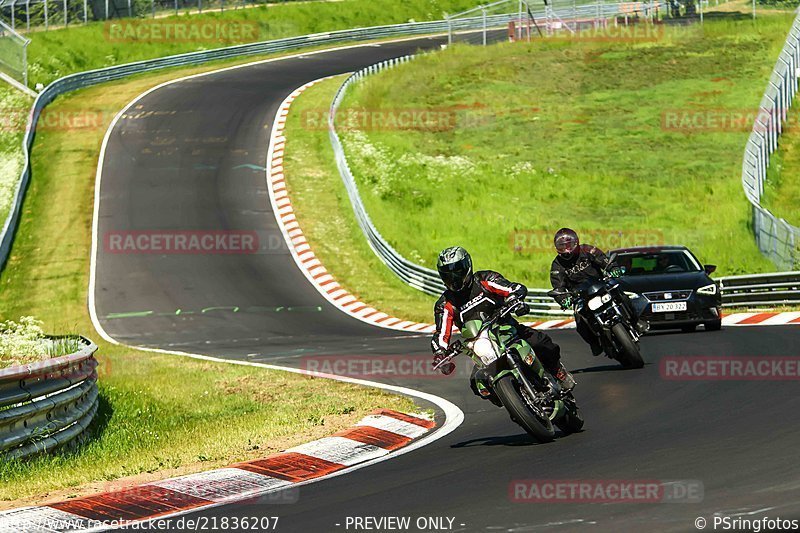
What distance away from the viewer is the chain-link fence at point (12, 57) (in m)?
50.1

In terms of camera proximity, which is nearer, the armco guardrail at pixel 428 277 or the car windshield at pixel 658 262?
the car windshield at pixel 658 262

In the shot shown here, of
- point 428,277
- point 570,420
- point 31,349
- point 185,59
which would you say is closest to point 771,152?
point 428,277

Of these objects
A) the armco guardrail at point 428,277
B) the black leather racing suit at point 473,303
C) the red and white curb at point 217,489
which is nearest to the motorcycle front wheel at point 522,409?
the black leather racing suit at point 473,303

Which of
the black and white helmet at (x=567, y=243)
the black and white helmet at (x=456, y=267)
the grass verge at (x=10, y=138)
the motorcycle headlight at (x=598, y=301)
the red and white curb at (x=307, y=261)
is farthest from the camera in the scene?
the grass verge at (x=10, y=138)

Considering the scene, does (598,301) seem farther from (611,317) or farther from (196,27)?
(196,27)

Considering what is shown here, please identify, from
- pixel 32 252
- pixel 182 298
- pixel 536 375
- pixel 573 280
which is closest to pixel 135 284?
→ pixel 182 298

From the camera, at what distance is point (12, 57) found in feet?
165

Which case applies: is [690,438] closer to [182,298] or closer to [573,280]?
[573,280]

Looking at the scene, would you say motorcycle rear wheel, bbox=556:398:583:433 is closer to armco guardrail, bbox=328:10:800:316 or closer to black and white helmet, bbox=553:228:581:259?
black and white helmet, bbox=553:228:581:259

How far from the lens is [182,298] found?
101 feet

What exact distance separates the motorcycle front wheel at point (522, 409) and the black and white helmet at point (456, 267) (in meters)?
0.90

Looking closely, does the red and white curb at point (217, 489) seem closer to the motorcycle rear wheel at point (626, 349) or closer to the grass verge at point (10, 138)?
the motorcycle rear wheel at point (626, 349)

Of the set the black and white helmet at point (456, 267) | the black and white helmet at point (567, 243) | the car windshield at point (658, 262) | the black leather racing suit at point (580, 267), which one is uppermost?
the black and white helmet at point (456, 267)

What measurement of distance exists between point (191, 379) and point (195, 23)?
48872 mm
